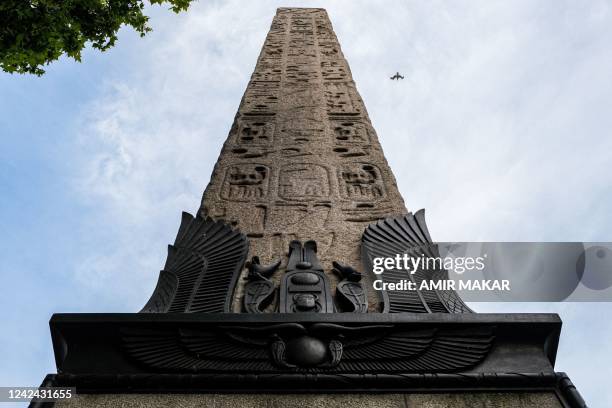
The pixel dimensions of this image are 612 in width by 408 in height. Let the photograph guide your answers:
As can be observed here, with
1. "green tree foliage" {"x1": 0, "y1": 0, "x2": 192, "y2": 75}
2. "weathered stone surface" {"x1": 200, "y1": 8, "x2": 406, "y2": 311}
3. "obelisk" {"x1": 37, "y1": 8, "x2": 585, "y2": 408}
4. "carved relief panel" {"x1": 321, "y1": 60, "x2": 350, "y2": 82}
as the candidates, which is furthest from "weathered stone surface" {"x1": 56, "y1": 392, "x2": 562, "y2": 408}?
"carved relief panel" {"x1": 321, "y1": 60, "x2": 350, "y2": 82}

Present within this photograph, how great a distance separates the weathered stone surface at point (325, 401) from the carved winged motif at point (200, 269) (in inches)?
22.6

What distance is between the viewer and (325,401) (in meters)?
2.59

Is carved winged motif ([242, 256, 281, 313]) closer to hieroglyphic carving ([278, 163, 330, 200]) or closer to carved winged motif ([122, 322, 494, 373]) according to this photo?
carved winged motif ([122, 322, 494, 373])

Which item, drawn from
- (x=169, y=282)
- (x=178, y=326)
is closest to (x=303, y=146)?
(x=169, y=282)

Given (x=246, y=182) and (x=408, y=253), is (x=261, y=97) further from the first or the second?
(x=408, y=253)

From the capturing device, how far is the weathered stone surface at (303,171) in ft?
13.1

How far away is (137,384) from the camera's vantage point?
266 cm

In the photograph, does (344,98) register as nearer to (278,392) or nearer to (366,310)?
(366,310)

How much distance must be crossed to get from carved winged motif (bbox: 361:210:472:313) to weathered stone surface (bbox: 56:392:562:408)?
566 millimetres

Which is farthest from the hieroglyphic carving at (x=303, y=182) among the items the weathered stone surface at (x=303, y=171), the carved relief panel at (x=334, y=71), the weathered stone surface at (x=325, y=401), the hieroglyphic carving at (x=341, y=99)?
the carved relief panel at (x=334, y=71)

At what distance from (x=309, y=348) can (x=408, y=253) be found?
1.08m

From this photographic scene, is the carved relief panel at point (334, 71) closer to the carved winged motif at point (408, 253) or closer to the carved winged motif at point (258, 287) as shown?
the carved winged motif at point (408, 253)

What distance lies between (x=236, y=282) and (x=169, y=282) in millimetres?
320

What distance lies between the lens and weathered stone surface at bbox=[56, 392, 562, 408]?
2578 millimetres
